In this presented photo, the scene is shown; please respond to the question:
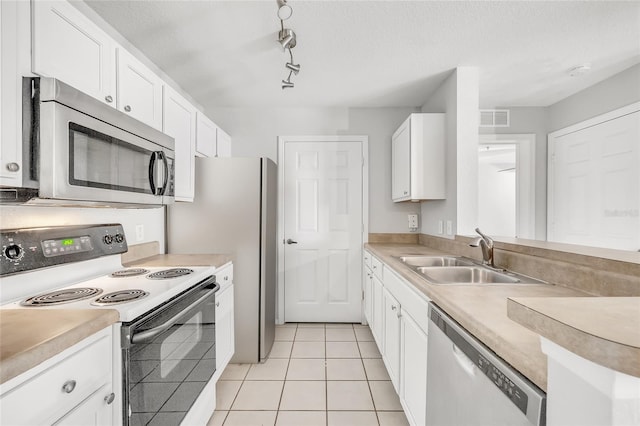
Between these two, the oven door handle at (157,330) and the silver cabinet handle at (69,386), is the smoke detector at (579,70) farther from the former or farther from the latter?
the silver cabinet handle at (69,386)

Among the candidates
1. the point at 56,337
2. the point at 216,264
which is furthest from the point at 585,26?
the point at 56,337

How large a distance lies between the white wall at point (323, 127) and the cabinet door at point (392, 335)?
1415 mm

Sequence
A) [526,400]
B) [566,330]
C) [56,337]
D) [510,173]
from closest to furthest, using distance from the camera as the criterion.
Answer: [566,330], [526,400], [56,337], [510,173]

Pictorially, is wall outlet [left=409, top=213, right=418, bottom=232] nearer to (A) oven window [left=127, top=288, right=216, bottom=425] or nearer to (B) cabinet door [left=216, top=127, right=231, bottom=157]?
(B) cabinet door [left=216, top=127, right=231, bottom=157]

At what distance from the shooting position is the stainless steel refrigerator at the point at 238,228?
2383mm

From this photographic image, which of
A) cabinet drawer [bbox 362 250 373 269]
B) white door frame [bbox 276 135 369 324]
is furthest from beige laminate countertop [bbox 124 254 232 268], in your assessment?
cabinet drawer [bbox 362 250 373 269]

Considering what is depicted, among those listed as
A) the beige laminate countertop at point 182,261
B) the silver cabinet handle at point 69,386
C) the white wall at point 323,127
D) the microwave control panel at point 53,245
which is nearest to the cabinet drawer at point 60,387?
the silver cabinet handle at point 69,386

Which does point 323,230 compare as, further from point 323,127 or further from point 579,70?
point 579,70

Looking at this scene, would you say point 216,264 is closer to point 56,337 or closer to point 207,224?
point 207,224

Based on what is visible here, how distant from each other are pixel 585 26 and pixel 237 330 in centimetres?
320

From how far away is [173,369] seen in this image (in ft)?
4.36

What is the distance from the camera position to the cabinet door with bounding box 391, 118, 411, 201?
2639mm

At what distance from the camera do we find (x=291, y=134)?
3295 millimetres

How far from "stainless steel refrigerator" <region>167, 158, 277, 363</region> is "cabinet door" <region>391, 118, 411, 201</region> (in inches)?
49.1
